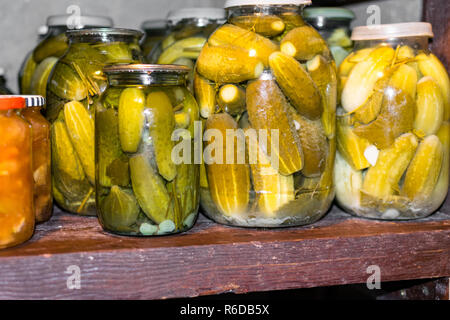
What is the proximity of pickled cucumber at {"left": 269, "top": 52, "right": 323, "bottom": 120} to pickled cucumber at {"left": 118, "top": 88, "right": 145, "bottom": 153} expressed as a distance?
0.17 meters

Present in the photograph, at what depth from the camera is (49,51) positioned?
3.20 feet

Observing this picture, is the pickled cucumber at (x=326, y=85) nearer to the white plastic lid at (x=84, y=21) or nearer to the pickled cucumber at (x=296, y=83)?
the pickled cucumber at (x=296, y=83)

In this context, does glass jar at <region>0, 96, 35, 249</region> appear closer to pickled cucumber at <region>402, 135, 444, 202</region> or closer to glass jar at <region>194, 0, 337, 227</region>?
glass jar at <region>194, 0, 337, 227</region>

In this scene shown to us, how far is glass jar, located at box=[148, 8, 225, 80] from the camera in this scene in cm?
91

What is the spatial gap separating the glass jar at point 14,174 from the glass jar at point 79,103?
11 centimetres

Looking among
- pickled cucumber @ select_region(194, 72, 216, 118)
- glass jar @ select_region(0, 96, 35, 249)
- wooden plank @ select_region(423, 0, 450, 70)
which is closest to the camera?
glass jar @ select_region(0, 96, 35, 249)

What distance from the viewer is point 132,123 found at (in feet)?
2.20

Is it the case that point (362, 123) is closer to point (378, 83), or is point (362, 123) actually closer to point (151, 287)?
point (378, 83)

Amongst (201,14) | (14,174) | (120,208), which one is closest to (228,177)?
(120,208)

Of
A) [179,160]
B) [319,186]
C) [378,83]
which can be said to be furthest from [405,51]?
[179,160]

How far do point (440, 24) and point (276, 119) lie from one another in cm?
35

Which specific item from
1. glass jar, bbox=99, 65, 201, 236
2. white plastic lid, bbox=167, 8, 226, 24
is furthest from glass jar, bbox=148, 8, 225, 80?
glass jar, bbox=99, 65, 201, 236

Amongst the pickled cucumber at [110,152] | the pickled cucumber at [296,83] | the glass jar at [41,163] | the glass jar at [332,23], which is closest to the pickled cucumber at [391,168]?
the pickled cucumber at [296,83]

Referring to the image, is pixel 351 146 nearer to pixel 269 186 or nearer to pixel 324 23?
pixel 269 186
